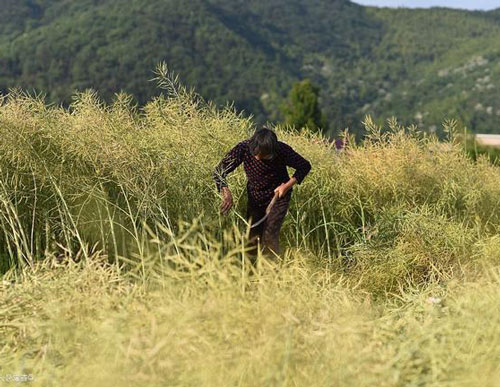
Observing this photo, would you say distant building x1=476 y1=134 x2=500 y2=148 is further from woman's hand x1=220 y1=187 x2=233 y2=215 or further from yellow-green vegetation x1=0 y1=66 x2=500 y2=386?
woman's hand x1=220 y1=187 x2=233 y2=215

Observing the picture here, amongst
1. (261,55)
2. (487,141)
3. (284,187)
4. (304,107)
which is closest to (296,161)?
(284,187)

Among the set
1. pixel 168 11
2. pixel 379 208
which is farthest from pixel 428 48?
pixel 379 208

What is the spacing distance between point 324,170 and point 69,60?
53.5 m

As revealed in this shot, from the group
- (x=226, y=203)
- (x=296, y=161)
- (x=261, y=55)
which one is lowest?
(x=261, y=55)

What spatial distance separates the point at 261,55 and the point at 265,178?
69.1 metres

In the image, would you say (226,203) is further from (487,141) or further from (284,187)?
(487,141)

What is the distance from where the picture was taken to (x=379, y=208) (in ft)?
18.7

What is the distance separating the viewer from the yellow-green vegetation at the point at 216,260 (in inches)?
87.5

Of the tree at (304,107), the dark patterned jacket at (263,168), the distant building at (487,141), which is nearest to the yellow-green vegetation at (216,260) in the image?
the dark patterned jacket at (263,168)

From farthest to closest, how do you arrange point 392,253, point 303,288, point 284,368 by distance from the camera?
point 392,253
point 303,288
point 284,368

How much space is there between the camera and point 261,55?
235 feet

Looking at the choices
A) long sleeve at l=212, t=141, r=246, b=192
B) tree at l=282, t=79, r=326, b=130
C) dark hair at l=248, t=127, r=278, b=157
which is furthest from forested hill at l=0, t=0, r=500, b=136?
dark hair at l=248, t=127, r=278, b=157

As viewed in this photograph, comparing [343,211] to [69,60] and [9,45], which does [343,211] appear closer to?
[69,60]

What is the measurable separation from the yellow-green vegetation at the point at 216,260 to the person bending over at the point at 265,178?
208 millimetres
